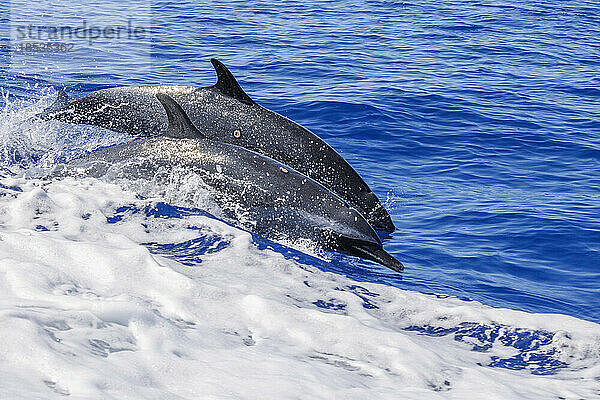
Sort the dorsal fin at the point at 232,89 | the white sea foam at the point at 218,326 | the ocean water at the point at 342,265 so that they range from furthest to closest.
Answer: the dorsal fin at the point at 232,89 → the ocean water at the point at 342,265 → the white sea foam at the point at 218,326

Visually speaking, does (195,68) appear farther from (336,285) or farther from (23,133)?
(336,285)

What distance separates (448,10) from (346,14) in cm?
389

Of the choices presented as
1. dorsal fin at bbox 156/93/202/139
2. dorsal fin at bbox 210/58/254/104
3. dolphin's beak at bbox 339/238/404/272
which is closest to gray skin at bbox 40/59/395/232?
dorsal fin at bbox 210/58/254/104

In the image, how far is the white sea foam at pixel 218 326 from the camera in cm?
410

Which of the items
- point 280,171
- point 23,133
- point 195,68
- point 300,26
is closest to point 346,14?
point 300,26

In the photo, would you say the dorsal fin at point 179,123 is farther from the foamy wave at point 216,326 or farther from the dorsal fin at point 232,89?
the dorsal fin at point 232,89

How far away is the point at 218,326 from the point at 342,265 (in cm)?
245

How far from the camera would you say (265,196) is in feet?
25.3

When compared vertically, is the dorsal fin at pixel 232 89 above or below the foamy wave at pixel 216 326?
above

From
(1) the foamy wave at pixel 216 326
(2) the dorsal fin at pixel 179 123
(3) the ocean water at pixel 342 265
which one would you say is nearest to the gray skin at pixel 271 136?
(3) the ocean water at pixel 342 265

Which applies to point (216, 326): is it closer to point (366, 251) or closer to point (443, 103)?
point (366, 251)

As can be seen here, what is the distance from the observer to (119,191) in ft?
26.8

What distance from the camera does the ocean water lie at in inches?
175

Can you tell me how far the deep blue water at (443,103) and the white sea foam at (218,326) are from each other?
3.04 feet
